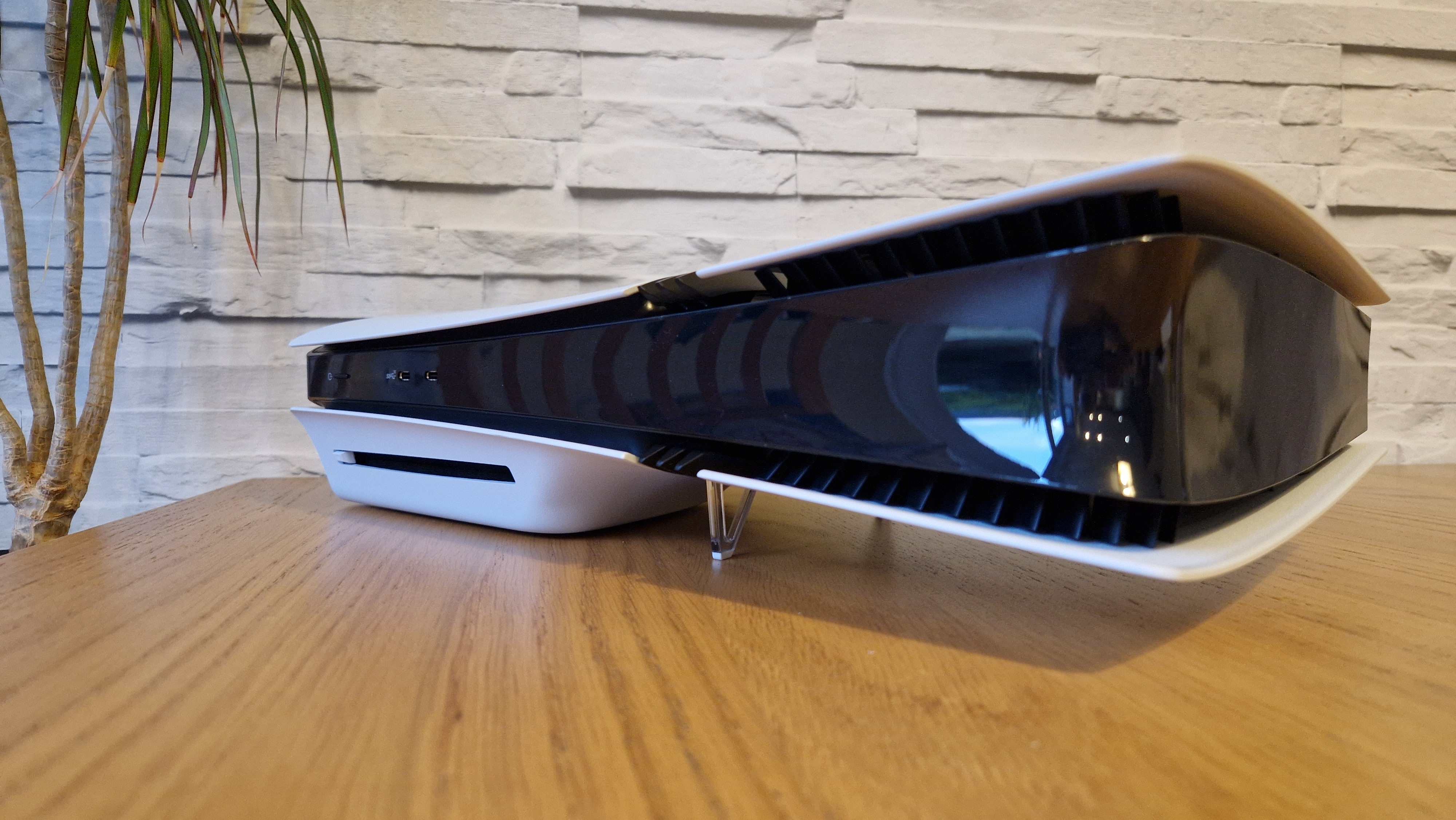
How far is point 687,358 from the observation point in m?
0.35

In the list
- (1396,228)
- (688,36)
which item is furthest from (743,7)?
(1396,228)

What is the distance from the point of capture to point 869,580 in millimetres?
364

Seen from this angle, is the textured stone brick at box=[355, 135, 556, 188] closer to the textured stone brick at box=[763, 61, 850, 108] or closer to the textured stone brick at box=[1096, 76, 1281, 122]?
the textured stone brick at box=[763, 61, 850, 108]

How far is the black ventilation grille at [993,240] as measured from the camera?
234mm

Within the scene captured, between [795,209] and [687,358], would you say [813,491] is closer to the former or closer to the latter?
[687,358]

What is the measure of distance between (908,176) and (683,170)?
26cm

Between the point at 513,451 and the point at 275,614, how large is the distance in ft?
0.52

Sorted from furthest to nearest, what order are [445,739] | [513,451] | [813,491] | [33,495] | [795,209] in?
1. [795,209]
2. [33,495]
3. [513,451]
4. [813,491]
5. [445,739]

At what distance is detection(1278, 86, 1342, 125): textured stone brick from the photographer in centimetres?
92

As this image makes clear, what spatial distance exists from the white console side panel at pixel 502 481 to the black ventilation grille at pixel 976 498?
10 cm

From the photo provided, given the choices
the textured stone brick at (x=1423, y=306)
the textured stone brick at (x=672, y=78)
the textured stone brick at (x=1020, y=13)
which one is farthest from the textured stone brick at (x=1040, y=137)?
the textured stone brick at (x=1423, y=306)

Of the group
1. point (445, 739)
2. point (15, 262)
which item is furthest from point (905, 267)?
point (15, 262)

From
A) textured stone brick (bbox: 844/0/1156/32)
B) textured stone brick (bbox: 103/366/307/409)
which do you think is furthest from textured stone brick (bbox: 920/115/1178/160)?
textured stone brick (bbox: 103/366/307/409)

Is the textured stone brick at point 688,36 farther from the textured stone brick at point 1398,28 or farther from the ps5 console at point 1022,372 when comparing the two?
the textured stone brick at point 1398,28
